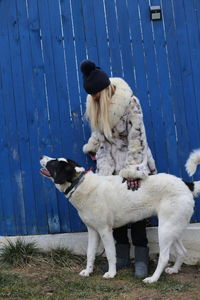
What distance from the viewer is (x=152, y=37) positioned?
6062 millimetres

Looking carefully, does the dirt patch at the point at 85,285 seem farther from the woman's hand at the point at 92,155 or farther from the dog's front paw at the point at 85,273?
the woman's hand at the point at 92,155

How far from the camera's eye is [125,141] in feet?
18.6

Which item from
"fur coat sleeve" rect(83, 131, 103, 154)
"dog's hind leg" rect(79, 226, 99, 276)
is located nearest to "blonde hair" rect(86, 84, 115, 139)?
"fur coat sleeve" rect(83, 131, 103, 154)

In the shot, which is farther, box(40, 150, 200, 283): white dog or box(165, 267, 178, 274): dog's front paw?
box(165, 267, 178, 274): dog's front paw

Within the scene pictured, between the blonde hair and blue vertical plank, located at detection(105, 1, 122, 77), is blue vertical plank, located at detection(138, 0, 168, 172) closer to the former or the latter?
blue vertical plank, located at detection(105, 1, 122, 77)

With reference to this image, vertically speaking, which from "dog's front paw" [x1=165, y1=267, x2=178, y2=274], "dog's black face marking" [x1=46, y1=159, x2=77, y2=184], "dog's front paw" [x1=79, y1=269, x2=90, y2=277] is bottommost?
"dog's front paw" [x1=165, y1=267, x2=178, y2=274]

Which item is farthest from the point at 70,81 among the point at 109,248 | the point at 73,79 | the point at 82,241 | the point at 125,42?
the point at 109,248

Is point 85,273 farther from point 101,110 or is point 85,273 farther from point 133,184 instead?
point 101,110

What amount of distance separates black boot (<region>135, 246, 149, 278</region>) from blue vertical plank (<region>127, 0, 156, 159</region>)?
1.38 meters

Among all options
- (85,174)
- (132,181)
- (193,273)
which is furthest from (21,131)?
(193,273)

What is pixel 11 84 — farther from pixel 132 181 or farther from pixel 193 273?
pixel 193 273

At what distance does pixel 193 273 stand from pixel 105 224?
43.3 inches

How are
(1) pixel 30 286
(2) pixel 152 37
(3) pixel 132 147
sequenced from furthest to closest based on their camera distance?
(2) pixel 152 37, (3) pixel 132 147, (1) pixel 30 286

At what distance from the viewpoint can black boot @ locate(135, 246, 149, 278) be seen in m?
5.43
